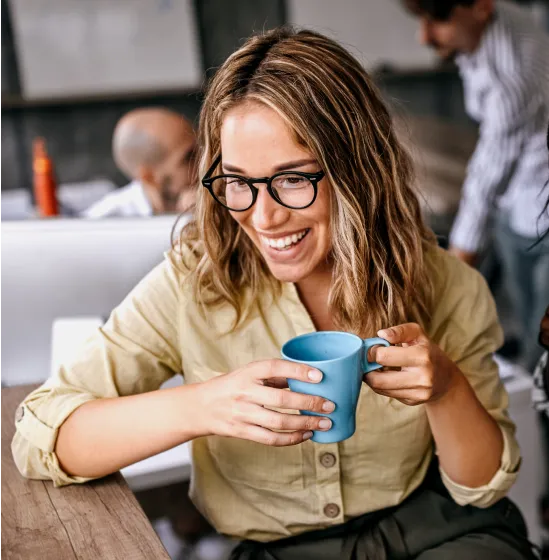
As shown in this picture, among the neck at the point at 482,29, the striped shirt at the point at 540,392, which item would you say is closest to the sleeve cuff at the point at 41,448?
the striped shirt at the point at 540,392

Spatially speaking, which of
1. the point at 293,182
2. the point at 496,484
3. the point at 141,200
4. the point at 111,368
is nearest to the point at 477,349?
the point at 496,484

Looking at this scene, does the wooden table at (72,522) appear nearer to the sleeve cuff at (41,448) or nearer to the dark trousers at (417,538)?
the sleeve cuff at (41,448)

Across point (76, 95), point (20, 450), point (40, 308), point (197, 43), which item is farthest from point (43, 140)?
point (20, 450)

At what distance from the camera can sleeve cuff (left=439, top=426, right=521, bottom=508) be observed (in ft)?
3.92

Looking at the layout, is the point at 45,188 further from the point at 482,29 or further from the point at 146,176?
the point at 482,29

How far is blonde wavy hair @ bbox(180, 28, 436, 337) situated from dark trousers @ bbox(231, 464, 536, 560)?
31cm

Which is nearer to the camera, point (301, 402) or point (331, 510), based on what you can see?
point (301, 402)

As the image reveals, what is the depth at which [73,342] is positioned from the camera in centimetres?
150

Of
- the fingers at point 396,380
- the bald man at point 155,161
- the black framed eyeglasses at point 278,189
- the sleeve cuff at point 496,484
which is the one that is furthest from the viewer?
the bald man at point 155,161

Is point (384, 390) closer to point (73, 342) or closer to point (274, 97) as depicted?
point (274, 97)

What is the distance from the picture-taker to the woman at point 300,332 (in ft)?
3.52

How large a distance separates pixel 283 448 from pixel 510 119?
1.75m

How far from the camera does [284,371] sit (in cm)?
90

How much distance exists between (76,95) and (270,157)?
15.2ft
